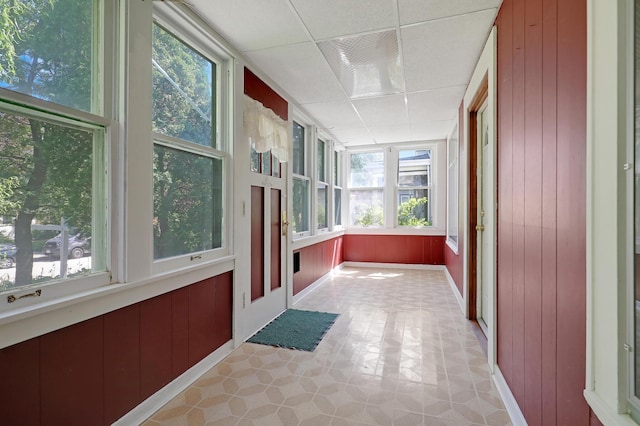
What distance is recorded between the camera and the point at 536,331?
56.9 inches

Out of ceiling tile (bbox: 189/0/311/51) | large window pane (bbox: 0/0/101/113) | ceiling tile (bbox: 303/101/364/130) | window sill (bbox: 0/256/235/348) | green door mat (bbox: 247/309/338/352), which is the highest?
ceiling tile (bbox: 303/101/364/130)

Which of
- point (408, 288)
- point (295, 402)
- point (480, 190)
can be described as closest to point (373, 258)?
point (408, 288)

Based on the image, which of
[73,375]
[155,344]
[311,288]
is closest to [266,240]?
[155,344]

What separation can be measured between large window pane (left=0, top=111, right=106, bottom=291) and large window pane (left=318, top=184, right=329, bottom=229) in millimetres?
3835

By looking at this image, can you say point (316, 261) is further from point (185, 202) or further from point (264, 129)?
point (185, 202)

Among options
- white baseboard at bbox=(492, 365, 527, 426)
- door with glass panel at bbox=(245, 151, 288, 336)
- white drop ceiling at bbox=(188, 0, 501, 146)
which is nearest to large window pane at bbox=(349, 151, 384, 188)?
white drop ceiling at bbox=(188, 0, 501, 146)

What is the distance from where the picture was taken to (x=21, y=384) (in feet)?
3.99

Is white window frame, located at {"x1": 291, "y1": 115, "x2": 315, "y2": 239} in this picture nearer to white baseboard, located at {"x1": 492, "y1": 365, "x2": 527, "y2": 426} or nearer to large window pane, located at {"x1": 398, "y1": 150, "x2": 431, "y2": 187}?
large window pane, located at {"x1": 398, "y1": 150, "x2": 431, "y2": 187}

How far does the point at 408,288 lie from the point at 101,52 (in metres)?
4.43

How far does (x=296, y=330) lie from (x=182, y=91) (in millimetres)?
2353

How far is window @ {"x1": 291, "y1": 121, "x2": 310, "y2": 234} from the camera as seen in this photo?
Answer: 163 inches

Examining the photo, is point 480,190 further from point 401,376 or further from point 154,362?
point 154,362

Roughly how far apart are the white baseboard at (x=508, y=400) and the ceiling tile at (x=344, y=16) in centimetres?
259

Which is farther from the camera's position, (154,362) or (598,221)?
(154,362)
